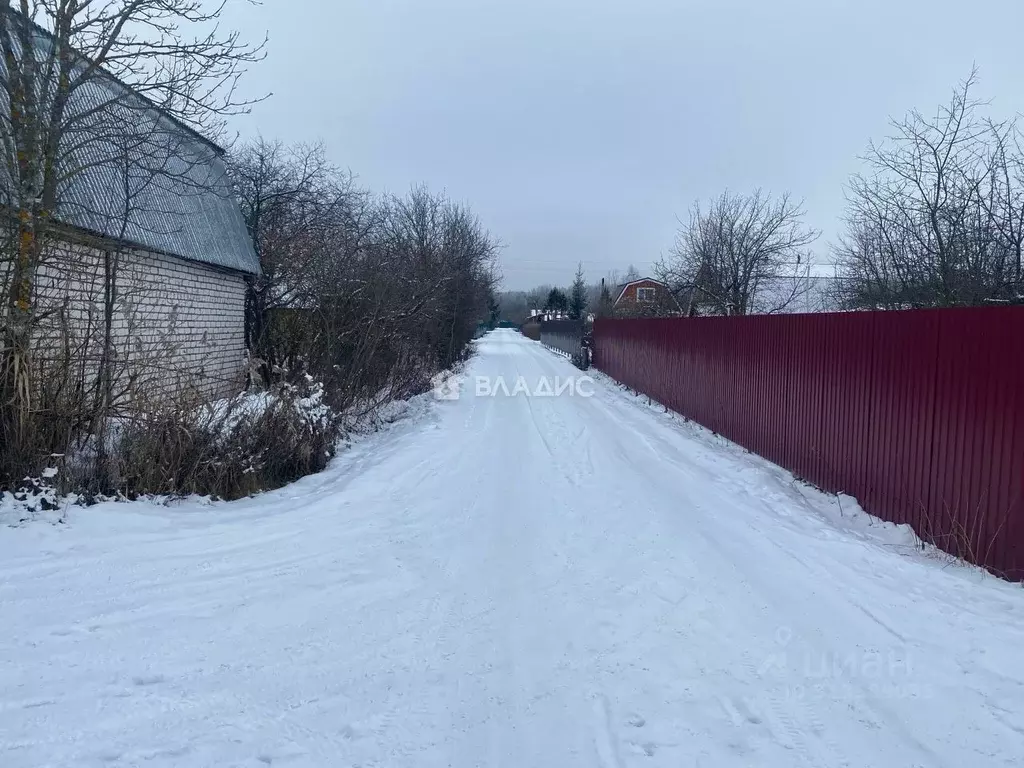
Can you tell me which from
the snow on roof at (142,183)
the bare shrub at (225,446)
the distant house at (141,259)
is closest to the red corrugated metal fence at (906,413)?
the bare shrub at (225,446)

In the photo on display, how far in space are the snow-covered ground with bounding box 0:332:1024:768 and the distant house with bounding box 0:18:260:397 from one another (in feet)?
6.45

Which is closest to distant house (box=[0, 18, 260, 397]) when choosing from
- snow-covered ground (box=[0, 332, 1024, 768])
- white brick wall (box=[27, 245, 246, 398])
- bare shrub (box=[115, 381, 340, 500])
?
white brick wall (box=[27, 245, 246, 398])

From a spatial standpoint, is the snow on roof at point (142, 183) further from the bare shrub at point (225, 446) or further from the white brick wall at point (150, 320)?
the bare shrub at point (225, 446)

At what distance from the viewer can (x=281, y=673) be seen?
3.44 m

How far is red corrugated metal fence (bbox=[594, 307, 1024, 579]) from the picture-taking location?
4.77 m

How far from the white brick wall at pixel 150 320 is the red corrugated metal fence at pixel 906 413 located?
22.3 feet

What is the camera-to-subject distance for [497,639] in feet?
12.8

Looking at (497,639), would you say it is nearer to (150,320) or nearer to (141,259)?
(150,320)

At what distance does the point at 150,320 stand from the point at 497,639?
6942 mm

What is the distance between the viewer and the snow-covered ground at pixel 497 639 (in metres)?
2.93

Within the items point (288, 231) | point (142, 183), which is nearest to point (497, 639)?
point (142, 183)

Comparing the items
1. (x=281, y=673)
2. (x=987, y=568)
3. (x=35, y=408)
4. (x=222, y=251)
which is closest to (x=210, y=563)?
(x=281, y=673)

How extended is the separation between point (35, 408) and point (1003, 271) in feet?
42.2

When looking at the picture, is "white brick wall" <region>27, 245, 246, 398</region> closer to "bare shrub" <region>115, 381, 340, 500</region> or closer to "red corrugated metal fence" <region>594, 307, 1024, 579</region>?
"bare shrub" <region>115, 381, 340, 500</region>
